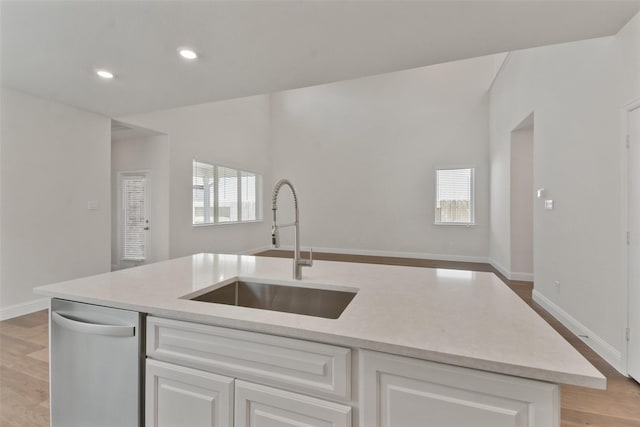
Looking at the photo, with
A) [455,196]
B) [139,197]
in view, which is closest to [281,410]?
[139,197]

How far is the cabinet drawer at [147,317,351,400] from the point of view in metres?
0.84

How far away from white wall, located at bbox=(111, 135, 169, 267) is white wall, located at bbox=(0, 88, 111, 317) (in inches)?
34.1

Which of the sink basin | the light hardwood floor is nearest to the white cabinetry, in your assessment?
the sink basin

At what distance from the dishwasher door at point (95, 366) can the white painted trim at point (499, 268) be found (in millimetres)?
5286

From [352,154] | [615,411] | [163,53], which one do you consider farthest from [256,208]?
[615,411]

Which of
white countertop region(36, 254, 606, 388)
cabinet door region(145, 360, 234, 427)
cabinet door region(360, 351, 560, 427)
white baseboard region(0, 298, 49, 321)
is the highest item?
white countertop region(36, 254, 606, 388)

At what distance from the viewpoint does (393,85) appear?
7004mm

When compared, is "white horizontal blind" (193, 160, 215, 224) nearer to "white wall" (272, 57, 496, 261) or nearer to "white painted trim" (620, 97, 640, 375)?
"white wall" (272, 57, 496, 261)

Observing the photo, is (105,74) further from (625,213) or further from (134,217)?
(625,213)

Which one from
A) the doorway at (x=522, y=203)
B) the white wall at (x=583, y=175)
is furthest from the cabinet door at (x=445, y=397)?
the doorway at (x=522, y=203)

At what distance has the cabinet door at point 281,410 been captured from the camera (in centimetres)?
84

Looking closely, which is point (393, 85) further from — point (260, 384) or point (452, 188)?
point (260, 384)

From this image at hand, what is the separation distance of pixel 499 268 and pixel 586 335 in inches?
120

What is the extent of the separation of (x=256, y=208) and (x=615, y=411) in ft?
23.2
